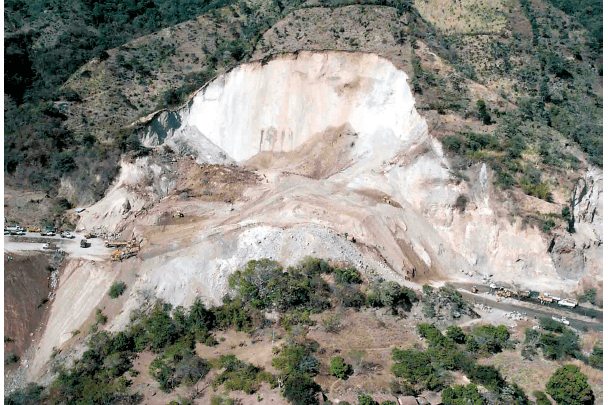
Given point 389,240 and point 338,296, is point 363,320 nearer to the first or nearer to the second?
point 338,296

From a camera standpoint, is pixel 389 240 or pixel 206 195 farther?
pixel 206 195

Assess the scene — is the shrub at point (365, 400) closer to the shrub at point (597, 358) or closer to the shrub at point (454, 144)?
the shrub at point (597, 358)

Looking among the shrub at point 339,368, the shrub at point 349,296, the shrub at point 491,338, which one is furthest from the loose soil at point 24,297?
the shrub at point 491,338

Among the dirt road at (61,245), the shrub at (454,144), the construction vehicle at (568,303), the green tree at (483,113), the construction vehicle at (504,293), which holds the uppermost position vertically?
the green tree at (483,113)

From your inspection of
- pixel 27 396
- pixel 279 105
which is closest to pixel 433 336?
pixel 27 396

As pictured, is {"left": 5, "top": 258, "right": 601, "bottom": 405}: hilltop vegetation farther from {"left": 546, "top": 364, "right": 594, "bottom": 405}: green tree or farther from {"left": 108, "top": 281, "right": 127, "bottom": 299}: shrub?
{"left": 108, "top": 281, "right": 127, "bottom": 299}: shrub

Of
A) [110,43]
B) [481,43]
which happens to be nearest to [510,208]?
[481,43]
